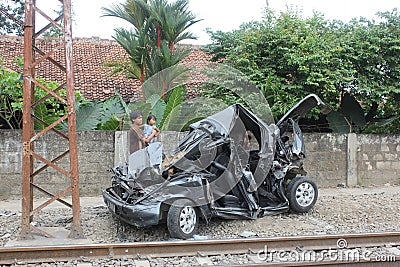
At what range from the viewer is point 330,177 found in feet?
41.2

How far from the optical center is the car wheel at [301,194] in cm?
830

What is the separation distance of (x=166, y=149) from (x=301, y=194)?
3.00 m

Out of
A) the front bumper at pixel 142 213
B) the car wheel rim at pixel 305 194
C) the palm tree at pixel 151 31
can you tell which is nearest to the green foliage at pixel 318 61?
the palm tree at pixel 151 31

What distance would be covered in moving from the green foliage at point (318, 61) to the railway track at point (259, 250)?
232 inches

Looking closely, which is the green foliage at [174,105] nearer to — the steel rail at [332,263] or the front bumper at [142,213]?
the front bumper at [142,213]

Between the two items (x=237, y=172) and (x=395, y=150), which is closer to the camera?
(x=237, y=172)

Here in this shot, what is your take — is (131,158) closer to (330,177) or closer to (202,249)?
(202,249)

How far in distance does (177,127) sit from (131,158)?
3.97m

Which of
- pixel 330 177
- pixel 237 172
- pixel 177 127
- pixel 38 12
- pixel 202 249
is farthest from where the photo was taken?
pixel 330 177

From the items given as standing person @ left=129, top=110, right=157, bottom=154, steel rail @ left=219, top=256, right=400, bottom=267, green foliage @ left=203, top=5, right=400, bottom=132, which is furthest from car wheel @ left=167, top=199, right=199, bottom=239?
green foliage @ left=203, top=5, right=400, bottom=132

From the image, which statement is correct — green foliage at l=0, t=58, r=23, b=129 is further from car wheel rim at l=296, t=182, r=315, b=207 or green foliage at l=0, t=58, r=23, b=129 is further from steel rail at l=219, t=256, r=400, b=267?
steel rail at l=219, t=256, r=400, b=267

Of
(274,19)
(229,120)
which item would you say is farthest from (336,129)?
(229,120)

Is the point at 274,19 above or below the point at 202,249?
above

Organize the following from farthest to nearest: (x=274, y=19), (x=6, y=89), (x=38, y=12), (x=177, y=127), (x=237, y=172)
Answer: (x=274, y=19) < (x=177, y=127) < (x=6, y=89) < (x=237, y=172) < (x=38, y=12)
